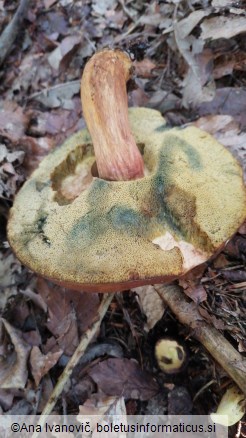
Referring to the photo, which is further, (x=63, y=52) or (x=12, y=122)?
(x=63, y=52)

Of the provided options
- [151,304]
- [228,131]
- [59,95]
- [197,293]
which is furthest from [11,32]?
[197,293]

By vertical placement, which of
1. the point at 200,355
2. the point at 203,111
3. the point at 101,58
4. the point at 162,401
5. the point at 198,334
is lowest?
the point at 162,401

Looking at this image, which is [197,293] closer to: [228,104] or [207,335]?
[207,335]

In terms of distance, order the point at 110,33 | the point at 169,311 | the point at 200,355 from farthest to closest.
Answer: the point at 110,33, the point at 169,311, the point at 200,355

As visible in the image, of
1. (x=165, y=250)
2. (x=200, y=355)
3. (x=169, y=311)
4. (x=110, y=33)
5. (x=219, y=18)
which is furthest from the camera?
(x=110, y=33)

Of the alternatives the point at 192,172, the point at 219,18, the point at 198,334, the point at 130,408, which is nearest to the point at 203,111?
the point at 219,18

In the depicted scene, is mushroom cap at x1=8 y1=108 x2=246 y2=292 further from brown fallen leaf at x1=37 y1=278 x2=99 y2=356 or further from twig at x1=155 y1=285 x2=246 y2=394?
brown fallen leaf at x1=37 y1=278 x2=99 y2=356

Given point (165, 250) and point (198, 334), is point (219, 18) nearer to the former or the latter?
point (165, 250)
